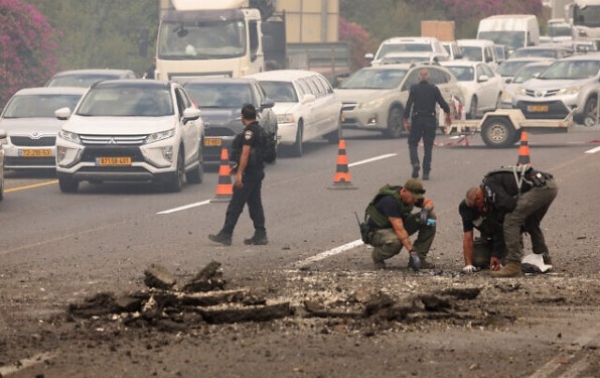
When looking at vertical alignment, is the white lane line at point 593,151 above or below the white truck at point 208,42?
below

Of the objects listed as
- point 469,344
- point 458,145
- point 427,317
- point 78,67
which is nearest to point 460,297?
point 427,317

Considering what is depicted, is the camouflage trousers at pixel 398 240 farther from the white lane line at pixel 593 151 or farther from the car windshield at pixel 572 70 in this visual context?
the car windshield at pixel 572 70

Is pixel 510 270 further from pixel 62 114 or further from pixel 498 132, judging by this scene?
pixel 498 132

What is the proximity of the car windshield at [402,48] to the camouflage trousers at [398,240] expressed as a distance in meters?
33.3

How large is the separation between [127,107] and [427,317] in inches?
532

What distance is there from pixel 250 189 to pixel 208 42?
2149 centimetres

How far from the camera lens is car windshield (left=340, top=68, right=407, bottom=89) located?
35.7m

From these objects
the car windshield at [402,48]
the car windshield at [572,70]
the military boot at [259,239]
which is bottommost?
the car windshield at [402,48]

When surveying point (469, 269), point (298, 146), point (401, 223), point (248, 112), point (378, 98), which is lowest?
point (298, 146)

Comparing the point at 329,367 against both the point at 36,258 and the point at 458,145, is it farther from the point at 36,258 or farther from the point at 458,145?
the point at 458,145

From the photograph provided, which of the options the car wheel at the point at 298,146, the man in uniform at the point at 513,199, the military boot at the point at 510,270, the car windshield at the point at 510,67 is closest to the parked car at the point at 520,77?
the car windshield at the point at 510,67

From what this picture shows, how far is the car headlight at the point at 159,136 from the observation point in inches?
914

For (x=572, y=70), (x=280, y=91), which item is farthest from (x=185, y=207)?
(x=572, y=70)

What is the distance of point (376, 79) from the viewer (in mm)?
36156
